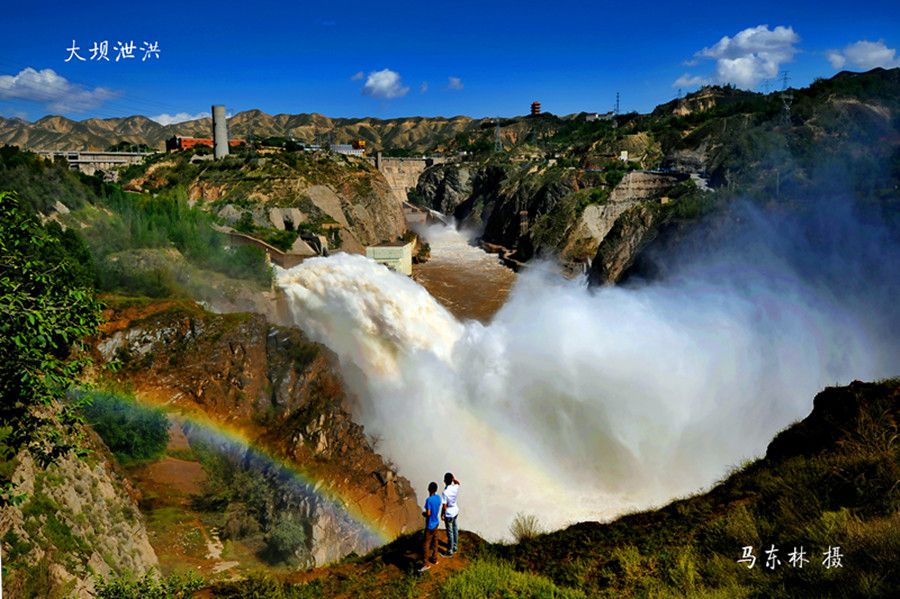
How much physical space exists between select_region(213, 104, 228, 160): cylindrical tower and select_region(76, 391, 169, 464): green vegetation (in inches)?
2714

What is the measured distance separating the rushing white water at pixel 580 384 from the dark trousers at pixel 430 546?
13084 mm

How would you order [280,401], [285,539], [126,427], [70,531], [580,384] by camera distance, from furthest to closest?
[580,384], [280,401], [126,427], [285,539], [70,531]

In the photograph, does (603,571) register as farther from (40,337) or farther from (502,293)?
(502,293)

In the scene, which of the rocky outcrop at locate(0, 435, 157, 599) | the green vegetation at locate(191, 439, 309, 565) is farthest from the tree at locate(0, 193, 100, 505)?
Result: the green vegetation at locate(191, 439, 309, 565)

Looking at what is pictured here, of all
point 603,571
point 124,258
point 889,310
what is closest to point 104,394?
point 124,258

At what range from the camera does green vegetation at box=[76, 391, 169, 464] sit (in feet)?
63.5

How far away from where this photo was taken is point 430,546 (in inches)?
391

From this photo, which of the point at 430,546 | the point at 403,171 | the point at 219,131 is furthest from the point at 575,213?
the point at 403,171

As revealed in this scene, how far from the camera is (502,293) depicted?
63000mm

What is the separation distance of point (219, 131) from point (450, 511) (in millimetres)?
84005

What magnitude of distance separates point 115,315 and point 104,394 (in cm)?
464

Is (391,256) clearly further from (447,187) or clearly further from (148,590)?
(447,187)

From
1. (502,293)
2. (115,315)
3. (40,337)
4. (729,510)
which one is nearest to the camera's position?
(40,337)

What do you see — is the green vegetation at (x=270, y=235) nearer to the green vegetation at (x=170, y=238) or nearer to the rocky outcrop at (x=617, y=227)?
the green vegetation at (x=170, y=238)
